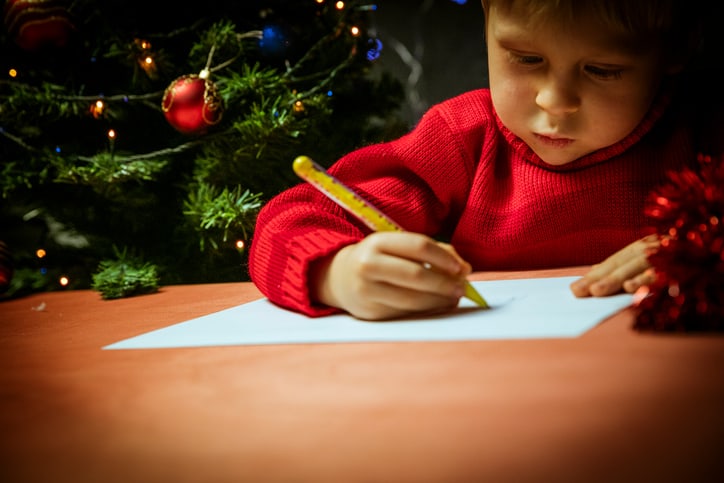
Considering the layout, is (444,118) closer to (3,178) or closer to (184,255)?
(184,255)

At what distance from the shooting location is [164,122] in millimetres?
1219

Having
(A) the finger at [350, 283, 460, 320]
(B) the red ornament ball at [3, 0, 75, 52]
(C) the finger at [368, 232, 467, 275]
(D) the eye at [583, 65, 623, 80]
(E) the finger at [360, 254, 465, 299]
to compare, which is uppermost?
(B) the red ornament ball at [3, 0, 75, 52]

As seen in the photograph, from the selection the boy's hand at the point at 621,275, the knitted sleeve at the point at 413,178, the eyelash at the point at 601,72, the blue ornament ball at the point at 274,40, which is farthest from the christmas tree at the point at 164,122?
the boy's hand at the point at 621,275

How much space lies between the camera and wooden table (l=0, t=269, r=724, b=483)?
0.24 m

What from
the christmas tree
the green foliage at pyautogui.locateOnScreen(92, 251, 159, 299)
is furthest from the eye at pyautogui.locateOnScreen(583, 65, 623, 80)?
the green foliage at pyautogui.locateOnScreen(92, 251, 159, 299)

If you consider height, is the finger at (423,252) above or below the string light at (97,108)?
below

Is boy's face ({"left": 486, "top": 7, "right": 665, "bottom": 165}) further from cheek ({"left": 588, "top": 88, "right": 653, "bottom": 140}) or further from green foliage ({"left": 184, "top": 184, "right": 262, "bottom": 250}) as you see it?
green foliage ({"left": 184, "top": 184, "right": 262, "bottom": 250})

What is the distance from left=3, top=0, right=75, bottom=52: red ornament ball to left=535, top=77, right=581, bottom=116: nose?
2.55ft

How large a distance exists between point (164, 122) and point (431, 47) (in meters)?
0.66

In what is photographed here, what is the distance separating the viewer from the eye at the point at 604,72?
610 mm

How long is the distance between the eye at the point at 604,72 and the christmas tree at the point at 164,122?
0.51m

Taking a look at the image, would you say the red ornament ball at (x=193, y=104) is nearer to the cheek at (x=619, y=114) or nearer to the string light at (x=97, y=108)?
the string light at (x=97, y=108)

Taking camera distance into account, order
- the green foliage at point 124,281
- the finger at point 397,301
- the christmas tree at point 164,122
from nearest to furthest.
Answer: the finger at point 397,301 < the green foliage at point 124,281 < the christmas tree at point 164,122

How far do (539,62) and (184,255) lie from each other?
0.80 meters
